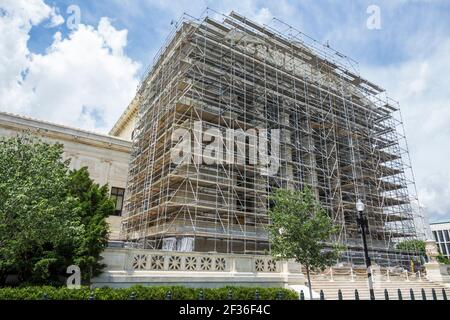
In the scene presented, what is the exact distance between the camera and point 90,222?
11.4m

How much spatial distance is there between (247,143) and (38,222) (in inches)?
633

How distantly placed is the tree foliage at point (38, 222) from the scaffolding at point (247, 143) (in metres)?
7.99

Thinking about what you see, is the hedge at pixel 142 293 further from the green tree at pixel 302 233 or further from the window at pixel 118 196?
the window at pixel 118 196

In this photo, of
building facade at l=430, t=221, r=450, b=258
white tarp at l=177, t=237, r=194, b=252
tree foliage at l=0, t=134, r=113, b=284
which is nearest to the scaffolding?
white tarp at l=177, t=237, r=194, b=252

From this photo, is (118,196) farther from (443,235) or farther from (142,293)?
(443,235)

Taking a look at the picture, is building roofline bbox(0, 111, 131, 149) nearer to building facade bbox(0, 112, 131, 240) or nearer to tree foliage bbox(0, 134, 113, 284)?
building facade bbox(0, 112, 131, 240)

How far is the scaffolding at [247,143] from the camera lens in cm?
2017

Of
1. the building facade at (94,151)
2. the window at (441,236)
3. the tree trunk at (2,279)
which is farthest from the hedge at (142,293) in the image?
the window at (441,236)

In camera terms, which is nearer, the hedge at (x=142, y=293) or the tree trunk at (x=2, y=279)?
the hedge at (x=142, y=293)
